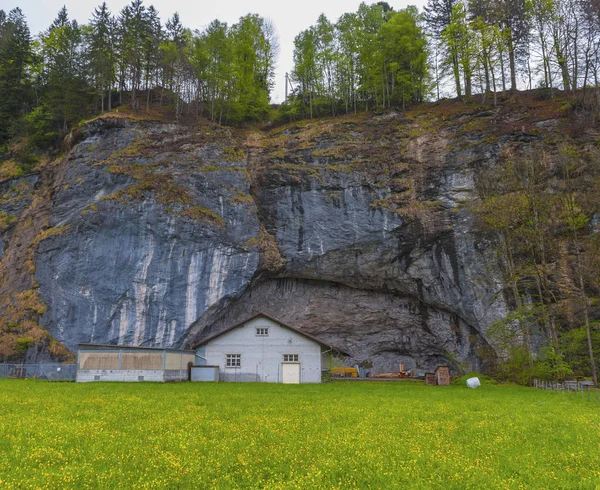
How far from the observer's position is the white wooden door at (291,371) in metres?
34.4

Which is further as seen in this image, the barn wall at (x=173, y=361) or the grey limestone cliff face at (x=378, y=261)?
the grey limestone cliff face at (x=378, y=261)

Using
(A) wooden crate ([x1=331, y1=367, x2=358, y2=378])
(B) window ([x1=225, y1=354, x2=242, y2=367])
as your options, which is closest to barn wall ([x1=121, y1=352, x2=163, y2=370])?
(B) window ([x1=225, y1=354, x2=242, y2=367])

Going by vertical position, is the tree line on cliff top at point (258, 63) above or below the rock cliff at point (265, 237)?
above

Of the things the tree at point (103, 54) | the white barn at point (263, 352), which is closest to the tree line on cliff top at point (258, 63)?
the tree at point (103, 54)

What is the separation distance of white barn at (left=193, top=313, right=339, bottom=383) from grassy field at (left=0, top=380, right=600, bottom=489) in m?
20.3

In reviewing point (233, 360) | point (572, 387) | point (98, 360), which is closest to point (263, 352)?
point (233, 360)

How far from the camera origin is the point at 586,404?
17.5 metres

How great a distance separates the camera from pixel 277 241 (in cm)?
3953

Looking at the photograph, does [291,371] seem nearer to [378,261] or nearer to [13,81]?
[378,261]

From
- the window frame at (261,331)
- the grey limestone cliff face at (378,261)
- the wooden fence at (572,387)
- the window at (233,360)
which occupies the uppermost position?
the grey limestone cliff face at (378,261)

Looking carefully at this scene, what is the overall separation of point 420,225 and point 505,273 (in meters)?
7.68

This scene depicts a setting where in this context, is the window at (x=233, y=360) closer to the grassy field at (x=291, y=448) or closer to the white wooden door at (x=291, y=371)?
the white wooden door at (x=291, y=371)

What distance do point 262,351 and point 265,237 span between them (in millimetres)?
10046

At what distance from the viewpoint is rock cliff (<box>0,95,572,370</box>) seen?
35.1 metres
